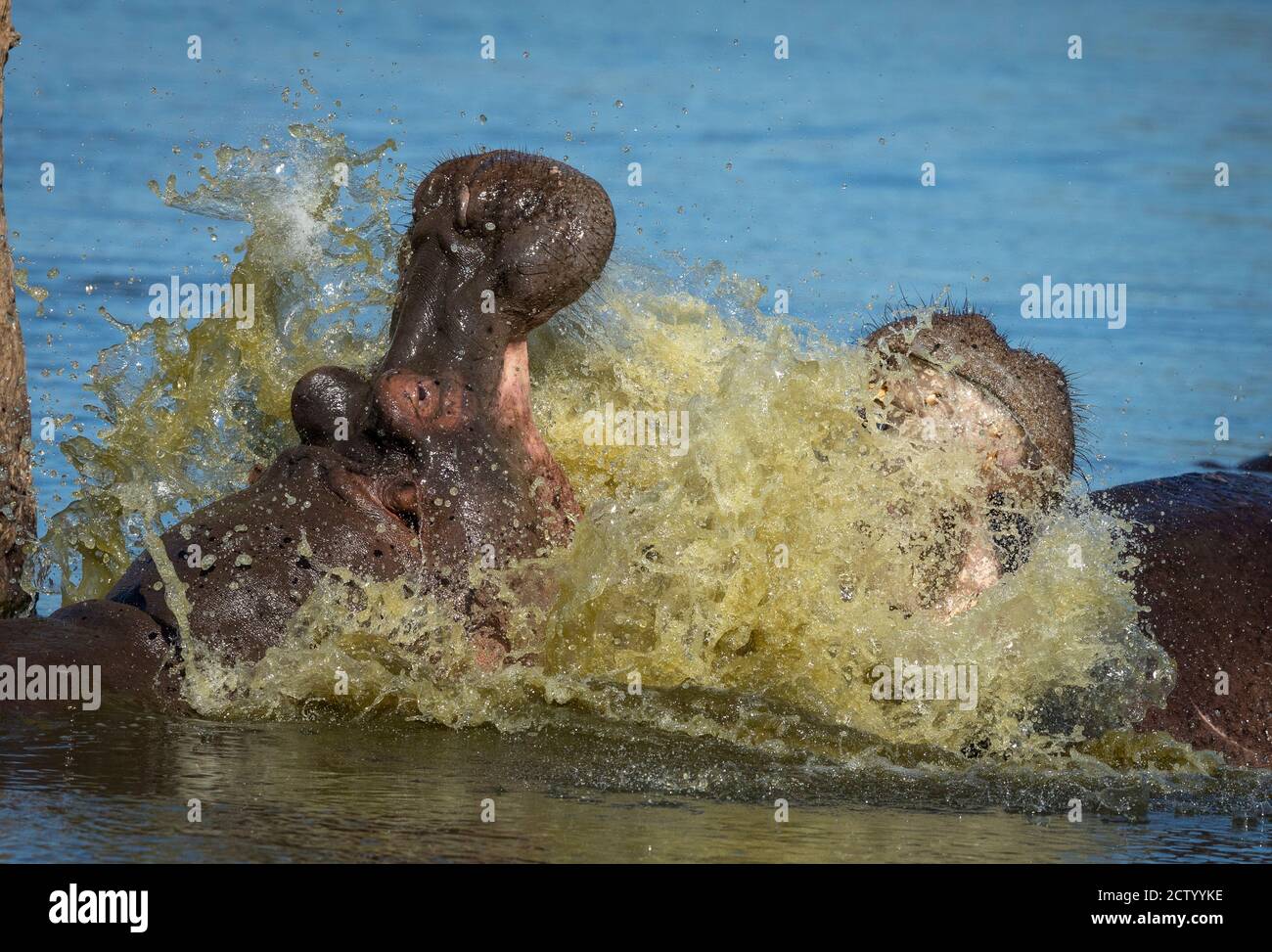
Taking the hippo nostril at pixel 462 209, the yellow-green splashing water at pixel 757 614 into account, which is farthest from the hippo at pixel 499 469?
the yellow-green splashing water at pixel 757 614

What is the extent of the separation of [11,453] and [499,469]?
158cm

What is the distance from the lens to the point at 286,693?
18.1 feet

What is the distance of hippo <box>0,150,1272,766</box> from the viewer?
18.7 feet

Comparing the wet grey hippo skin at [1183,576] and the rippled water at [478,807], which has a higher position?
the wet grey hippo skin at [1183,576]

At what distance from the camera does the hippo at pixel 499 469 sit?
18.7 feet

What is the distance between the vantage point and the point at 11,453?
6102 millimetres

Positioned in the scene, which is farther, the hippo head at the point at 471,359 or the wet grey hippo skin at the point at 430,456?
the hippo head at the point at 471,359

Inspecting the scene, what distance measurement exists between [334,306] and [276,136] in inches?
269

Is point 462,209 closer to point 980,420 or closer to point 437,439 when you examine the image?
point 437,439

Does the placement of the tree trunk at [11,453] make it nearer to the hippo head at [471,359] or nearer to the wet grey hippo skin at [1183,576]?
the hippo head at [471,359]

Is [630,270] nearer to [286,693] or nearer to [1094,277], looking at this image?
[286,693]

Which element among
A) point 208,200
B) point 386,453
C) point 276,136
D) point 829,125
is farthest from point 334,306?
point 829,125

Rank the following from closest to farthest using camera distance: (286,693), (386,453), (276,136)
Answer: (286,693) < (386,453) < (276,136)

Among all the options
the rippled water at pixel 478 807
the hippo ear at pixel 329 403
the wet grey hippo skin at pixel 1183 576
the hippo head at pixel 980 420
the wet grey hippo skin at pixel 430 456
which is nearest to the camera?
the rippled water at pixel 478 807
